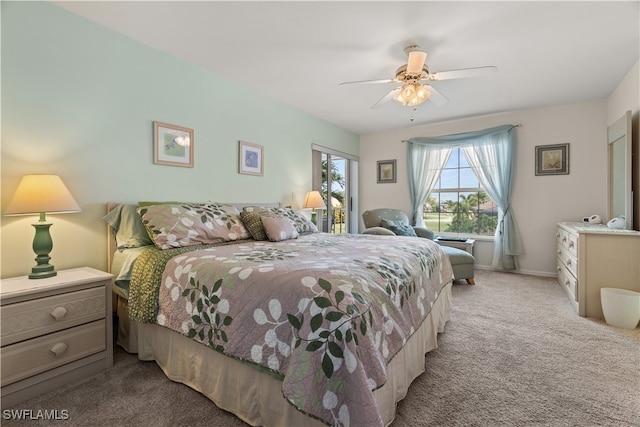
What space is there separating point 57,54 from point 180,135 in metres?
0.96

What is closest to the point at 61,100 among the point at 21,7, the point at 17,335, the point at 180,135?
the point at 21,7

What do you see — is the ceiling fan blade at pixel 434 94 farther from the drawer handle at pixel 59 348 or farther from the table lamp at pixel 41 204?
the drawer handle at pixel 59 348

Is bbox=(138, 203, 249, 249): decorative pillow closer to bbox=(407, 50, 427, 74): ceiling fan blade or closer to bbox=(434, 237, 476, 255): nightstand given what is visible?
bbox=(407, 50, 427, 74): ceiling fan blade

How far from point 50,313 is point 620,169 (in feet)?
16.9

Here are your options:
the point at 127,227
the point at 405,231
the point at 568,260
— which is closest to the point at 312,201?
the point at 405,231

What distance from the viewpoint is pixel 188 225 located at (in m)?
2.18

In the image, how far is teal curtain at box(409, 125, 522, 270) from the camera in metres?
4.34

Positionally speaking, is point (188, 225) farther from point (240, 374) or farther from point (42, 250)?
point (240, 374)

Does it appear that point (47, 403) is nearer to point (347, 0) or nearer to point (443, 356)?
point (443, 356)

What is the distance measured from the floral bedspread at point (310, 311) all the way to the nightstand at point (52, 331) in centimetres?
24

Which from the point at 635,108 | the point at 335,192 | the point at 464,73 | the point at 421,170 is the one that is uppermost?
the point at 464,73

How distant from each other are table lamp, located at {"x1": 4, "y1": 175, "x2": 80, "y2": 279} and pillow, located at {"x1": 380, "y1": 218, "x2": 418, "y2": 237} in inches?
136

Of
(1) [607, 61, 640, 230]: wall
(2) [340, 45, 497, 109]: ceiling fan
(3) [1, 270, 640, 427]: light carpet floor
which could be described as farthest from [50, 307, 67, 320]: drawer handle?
(1) [607, 61, 640, 230]: wall

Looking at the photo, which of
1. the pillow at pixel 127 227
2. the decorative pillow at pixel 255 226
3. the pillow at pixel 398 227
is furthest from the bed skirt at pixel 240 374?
the pillow at pixel 398 227
